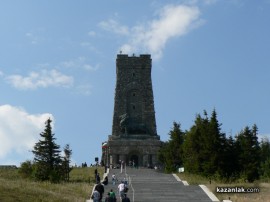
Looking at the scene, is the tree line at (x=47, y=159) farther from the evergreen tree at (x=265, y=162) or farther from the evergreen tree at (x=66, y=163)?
the evergreen tree at (x=265, y=162)

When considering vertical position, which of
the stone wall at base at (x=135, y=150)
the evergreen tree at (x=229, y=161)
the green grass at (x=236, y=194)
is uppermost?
the stone wall at base at (x=135, y=150)

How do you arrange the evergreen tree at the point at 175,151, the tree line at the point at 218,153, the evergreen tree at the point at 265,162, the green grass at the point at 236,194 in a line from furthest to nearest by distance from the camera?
the evergreen tree at the point at 265,162 → the evergreen tree at the point at 175,151 → the tree line at the point at 218,153 → the green grass at the point at 236,194

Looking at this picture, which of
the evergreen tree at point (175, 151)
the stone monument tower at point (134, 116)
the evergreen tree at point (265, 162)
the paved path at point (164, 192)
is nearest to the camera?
the paved path at point (164, 192)

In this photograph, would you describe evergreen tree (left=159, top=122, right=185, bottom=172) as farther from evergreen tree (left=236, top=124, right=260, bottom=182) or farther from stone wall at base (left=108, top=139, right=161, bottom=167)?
stone wall at base (left=108, top=139, right=161, bottom=167)

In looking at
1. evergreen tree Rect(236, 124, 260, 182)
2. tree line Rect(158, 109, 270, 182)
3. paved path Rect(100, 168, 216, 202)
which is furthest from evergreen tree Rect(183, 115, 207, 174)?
paved path Rect(100, 168, 216, 202)

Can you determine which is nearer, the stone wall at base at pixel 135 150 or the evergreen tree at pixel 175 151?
the evergreen tree at pixel 175 151

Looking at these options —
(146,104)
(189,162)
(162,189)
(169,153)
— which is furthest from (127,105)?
(162,189)

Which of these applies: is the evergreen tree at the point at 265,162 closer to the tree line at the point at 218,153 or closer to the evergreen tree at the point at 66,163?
the tree line at the point at 218,153

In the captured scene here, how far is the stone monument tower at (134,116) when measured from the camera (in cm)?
6338

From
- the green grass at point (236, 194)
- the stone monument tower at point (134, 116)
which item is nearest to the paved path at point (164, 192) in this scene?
the green grass at point (236, 194)

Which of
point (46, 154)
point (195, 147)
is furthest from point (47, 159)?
point (195, 147)

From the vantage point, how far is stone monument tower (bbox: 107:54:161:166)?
6338 centimetres

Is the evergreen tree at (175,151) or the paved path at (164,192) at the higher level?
the evergreen tree at (175,151)

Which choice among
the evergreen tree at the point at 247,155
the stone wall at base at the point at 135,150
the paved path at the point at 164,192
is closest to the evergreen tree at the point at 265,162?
the evergreen tree at the point at 247,155
